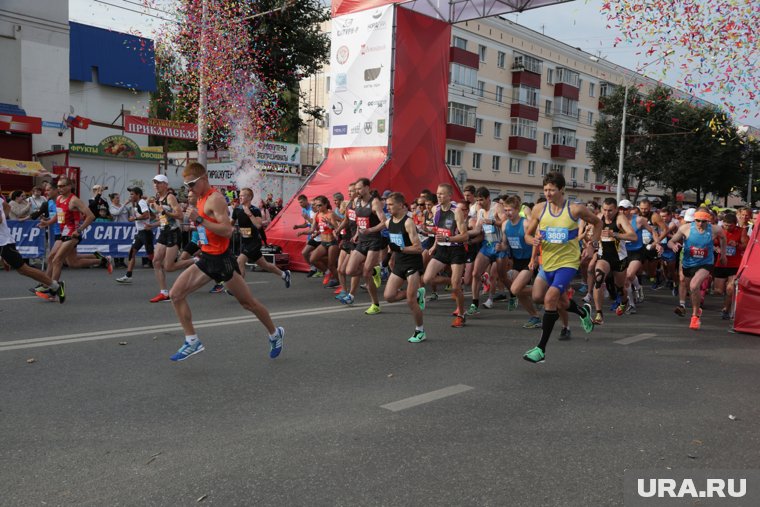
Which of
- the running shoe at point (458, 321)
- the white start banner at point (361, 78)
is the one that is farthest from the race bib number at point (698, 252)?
the white start banner at point (361, 78)

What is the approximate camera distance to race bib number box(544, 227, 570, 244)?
6.83 meters

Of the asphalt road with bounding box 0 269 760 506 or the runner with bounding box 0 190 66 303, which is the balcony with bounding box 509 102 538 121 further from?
the runner with bounding box 0 190 66 303

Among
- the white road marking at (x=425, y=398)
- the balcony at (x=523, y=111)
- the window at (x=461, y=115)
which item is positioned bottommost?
the white road marking at (x=425, y=398)

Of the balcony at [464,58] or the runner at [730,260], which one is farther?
the balcony at [464,58]

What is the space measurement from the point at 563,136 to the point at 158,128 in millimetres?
38979

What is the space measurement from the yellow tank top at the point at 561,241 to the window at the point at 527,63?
45.8 meters

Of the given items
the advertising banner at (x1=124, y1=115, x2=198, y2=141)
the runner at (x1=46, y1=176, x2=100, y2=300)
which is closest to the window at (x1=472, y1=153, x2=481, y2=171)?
the advertising banner at (x1=124, y1=115, x2=198, y2=141)

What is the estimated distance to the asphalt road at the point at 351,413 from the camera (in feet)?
11.5

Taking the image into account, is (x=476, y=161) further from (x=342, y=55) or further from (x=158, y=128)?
(x=342, y=55)

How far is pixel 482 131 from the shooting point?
1890 inches

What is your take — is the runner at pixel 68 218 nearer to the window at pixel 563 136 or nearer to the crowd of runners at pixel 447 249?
the crowd of runners at pixel 447 249

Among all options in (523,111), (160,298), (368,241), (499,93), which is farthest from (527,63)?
(160,298)

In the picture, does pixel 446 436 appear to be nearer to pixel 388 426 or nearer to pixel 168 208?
pixel 388 426

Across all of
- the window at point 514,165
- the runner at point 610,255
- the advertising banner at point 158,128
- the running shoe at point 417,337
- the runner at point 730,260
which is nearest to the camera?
the running shoe at point 417,337
